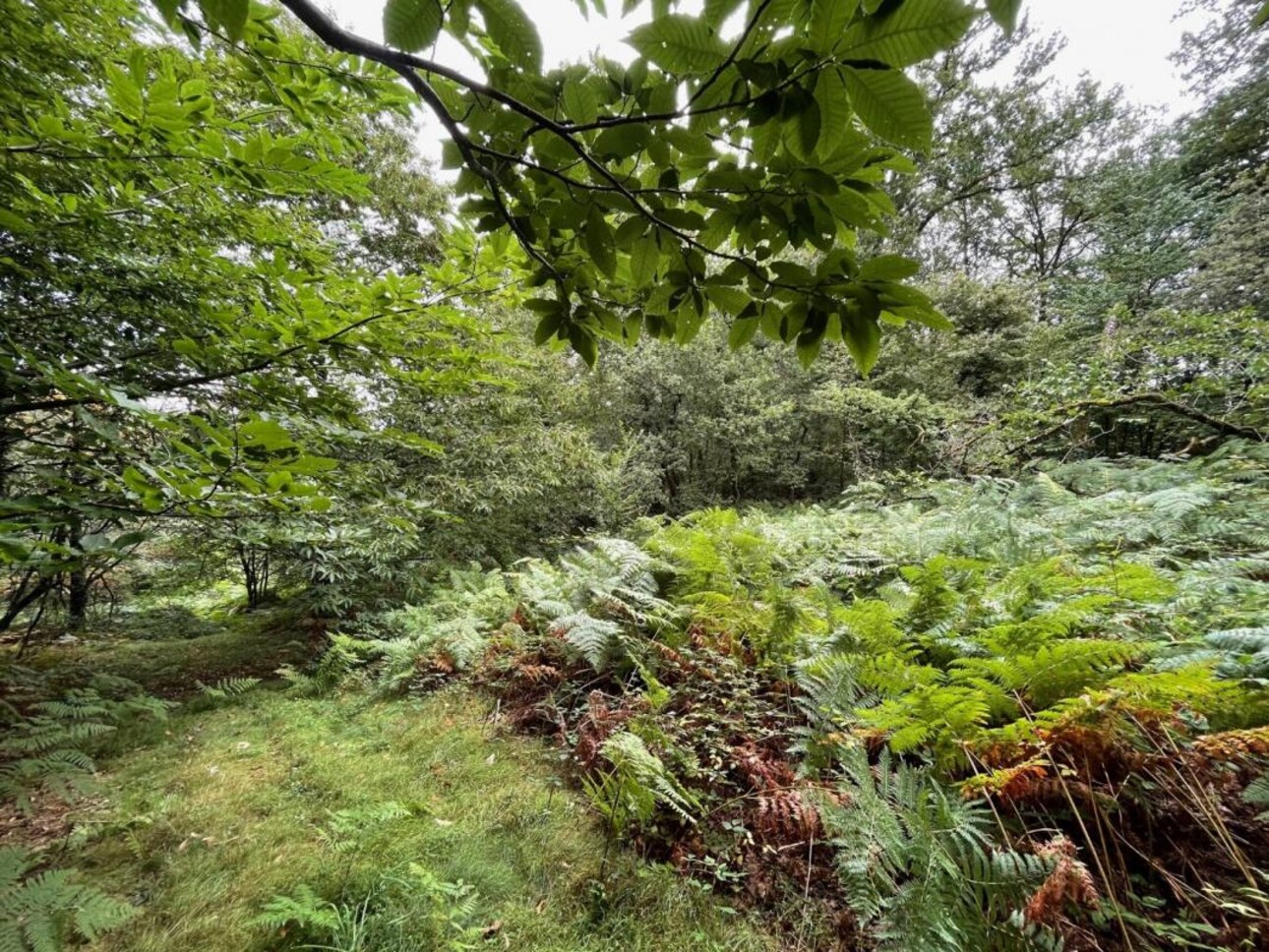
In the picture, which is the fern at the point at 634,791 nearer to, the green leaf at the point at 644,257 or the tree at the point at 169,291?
the tree at the point at 169,291

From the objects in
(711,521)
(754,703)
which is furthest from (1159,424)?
(754,703)

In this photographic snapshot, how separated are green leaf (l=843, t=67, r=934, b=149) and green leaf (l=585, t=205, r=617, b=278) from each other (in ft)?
1.26

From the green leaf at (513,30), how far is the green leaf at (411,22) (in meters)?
0.07

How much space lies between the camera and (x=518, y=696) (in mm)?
3172

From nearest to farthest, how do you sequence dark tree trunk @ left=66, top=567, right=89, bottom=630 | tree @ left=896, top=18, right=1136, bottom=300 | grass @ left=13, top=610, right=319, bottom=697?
grass @ left=13, top=610, right=319, bottom=697
dark tree trunk @ left=66, top=567, right=89, bottom=630
tree @ left=896, top=18, right=1136, bottom=300

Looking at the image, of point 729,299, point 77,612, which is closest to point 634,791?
point 729,299

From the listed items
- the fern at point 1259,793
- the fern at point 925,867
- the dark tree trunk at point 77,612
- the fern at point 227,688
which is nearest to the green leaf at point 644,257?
the fern at point 925,867

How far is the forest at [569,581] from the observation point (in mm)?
756

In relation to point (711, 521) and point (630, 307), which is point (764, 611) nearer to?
point (711, 521)

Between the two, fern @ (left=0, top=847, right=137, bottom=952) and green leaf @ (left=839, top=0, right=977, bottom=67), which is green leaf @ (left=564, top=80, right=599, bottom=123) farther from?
fern @ (left=0, top=847, right=137, bottom=952)

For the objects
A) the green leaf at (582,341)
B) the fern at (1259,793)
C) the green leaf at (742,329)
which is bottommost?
the fern at (1259,793)

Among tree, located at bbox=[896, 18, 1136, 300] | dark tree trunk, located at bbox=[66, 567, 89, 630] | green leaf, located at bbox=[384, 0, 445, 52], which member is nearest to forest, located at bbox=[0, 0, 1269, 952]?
green leaf, located at bbox=[384, 0, 445, 52]

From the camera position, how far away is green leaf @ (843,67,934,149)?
1.86ft

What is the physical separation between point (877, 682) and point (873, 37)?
216 centimetres
